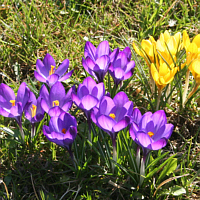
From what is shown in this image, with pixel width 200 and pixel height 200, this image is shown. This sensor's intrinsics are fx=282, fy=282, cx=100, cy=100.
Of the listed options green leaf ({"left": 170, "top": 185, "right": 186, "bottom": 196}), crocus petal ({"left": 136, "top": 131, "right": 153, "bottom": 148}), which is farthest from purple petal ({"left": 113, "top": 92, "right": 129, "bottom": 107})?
green leaf ({"left": 170, "top": 185, "right": 186, "bottom": 196})

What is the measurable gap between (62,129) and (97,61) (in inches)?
18.4

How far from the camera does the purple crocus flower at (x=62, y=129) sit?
4.27ft

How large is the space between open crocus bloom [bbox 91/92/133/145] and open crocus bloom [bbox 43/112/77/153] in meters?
0.11

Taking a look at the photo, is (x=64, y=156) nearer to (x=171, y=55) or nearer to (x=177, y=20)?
(x=171, y=55)

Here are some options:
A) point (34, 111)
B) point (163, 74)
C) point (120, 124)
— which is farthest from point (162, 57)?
point (34, 111)

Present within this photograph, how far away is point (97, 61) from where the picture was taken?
1.61 metres

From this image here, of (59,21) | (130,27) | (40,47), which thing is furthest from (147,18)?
(40,47)

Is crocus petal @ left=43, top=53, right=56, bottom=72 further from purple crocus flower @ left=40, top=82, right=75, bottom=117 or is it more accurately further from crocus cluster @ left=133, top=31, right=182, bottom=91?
crocus cluster @ left=133, top=31, right=182, bottom=91

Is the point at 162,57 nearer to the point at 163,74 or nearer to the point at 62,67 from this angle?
the point at 163,74

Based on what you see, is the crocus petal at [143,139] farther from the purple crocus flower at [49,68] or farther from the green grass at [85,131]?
the purple crocus flower at [49,68]

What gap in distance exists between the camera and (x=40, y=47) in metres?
2.45

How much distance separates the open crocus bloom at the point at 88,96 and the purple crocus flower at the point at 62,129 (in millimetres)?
96

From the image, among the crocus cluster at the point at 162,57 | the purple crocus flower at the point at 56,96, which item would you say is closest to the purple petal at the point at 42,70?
the purple crocus flower at the point at 56,96

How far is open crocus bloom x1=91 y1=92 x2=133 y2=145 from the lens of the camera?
4.16 feet
